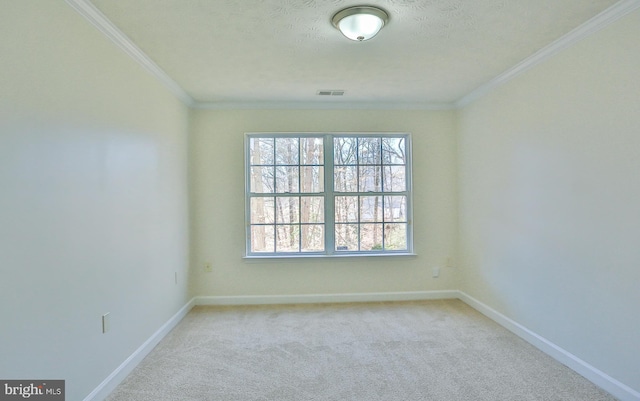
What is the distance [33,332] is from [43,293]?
0.59ft

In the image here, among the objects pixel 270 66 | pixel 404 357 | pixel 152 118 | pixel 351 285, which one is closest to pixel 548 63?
pixel 270 66

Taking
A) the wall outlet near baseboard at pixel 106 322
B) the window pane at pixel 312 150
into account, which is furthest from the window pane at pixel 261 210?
the wall outlet near baseboard at pixel 106 322

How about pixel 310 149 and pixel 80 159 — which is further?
pixel 310 149

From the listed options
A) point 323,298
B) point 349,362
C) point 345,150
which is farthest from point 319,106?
point 349,362

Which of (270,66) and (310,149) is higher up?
(270,66)

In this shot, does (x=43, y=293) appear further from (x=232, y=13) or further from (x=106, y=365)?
(x=232, y=13)

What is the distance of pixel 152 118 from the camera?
9.29ft

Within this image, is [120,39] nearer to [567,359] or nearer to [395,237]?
[395,237]

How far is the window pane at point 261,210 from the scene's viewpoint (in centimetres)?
398

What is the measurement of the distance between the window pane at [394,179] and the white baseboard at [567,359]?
5.31ft

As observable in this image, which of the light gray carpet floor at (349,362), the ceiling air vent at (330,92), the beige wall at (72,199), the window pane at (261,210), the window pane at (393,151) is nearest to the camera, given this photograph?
the beige wall at (72,199)

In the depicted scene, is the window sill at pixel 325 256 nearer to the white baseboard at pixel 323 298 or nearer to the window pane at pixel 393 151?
the white baseboard at pixel 323 298

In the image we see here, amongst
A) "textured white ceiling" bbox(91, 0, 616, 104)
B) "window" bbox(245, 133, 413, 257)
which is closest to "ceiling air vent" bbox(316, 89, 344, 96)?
"textured white ceiling" bbox(91, 0, 616, 104)

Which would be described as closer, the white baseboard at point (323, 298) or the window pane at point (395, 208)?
the white baseboard at point (323, 298)
